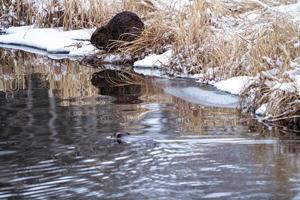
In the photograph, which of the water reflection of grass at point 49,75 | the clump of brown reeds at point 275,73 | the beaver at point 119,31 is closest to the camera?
the clump of brown reeds at point 275,73

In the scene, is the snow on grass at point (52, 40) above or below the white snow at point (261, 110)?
above

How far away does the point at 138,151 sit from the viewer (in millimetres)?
5648

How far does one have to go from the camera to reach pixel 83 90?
31.5 ft

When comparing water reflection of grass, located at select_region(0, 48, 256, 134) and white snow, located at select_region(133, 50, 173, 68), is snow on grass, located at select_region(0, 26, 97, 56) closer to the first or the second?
water reflection of grass, located at select_region(0, 48, 256, 134)

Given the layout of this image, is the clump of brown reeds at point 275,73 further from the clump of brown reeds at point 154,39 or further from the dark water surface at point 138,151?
the clump of brown reeds at point 154,39

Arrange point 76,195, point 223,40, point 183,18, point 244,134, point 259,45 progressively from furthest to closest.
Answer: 1. point 183,18
2. point 223,40
3. point 259,45
4. point 244,134
5. point 76,195

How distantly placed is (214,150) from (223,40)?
488cm

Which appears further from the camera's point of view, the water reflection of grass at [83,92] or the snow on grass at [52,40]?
the snow on grass at [52,40]

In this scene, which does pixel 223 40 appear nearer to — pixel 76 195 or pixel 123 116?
pixel 123 116

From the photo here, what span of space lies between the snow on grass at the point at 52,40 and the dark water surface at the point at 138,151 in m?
5.98

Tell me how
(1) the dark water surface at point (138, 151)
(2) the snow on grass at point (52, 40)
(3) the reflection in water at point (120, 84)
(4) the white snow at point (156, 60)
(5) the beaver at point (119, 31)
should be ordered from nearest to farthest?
(1) the dark water surface at point (138, 151)
(3) the reflection in water at point (120, 84)
(4) the white snow at point (156, 60)
(5) the beaver at point (119, 31)
(2) the snow on grass at point (52, 40)

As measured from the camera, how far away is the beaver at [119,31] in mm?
13117

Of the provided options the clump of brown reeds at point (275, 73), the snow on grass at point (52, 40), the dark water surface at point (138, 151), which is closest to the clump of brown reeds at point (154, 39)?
the snow on grass at point (52, 40)

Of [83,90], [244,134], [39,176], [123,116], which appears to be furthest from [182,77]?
[39,176]
